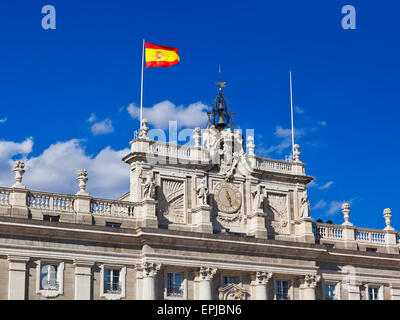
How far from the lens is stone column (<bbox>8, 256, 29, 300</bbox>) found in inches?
1877

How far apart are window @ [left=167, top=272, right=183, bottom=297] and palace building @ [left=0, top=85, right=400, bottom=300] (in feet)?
0.22

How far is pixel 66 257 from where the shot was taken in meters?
49.9

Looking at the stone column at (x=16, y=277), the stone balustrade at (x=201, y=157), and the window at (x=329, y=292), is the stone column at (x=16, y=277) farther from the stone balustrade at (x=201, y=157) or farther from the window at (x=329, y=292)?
the window at (x=329, y=292)

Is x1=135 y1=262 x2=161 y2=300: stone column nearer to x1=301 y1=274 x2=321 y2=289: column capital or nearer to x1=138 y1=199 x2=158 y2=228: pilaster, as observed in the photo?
x1=138 y1=199 x2=158 y2=228: pilaster

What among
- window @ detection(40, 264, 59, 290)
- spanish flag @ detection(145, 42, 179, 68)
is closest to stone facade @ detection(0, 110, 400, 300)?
window @ detection(40, 264, 59, 290)

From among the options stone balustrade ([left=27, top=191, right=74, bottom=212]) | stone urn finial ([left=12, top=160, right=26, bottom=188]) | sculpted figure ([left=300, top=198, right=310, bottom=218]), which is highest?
stone urn finial ([left=12, top=160, right=26, bottom=188])

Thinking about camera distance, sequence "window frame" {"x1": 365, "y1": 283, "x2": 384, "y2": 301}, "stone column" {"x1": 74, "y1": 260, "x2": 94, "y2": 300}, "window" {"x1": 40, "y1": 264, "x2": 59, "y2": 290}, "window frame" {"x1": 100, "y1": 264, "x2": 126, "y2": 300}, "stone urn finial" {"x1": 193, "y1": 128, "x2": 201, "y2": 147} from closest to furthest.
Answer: "window" {"x1": 40, "y1": 264, "x2": 59, "y2": 290} → "stone column" {"x1": 74, "y1": 260, "x2": 94, "y2": 300} → "window frame" {"x1": 100, "y1": 264, "x2": 126, "y2": 300} → "stone urn finial" {"x1": 193, "y1": 128, "x2": 201, "y2": 147} → "window frame" {"x1": 365, "y1": 283, "x2": 384, "y2": 301}

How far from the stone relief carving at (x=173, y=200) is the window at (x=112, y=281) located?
508 centimetres

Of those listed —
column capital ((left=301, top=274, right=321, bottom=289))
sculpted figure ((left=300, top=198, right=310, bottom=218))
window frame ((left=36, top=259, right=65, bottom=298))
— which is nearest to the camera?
window frame ((left=36, top=259, right=65, bottom=298))

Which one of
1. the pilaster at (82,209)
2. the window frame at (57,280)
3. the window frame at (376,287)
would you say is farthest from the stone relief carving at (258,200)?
the window frame at (57,280)

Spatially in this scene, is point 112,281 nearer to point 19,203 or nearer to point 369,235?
point 19,203

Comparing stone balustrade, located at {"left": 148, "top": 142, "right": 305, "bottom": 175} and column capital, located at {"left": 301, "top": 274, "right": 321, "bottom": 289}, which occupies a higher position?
stone balustrade, located at {"left": 148, "top": 142, "right": 305, "bottom": 175}
